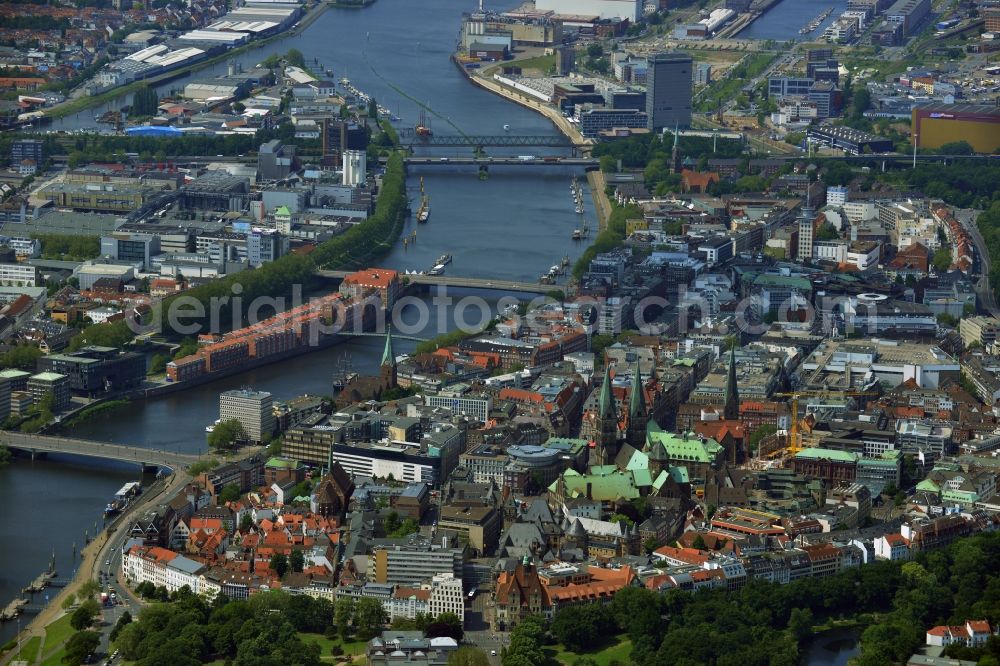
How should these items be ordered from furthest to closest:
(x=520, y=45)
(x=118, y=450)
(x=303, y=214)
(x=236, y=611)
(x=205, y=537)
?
(x=520, y=45) → (x=303, y=214) → (x=118, y=450) → (x=205, y=537) → (x=236, y=611)

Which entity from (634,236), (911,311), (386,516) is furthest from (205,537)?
(634,236)

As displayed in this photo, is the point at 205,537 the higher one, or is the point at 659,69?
the point at 659,69

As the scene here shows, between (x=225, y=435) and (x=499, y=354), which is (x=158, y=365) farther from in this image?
(x=499, y=354)

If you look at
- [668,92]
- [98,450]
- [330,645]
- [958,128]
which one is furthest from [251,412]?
[668,92]

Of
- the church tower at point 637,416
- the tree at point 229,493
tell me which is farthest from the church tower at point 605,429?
the tree at point 229,493

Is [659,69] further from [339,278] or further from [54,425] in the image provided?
[54,425]
